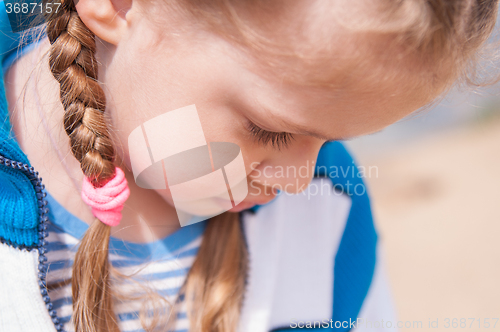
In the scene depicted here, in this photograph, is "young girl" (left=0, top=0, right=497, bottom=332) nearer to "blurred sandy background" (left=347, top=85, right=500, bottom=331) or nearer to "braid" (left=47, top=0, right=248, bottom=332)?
"braid" (left=47, top=0, right=248, bottom=332)

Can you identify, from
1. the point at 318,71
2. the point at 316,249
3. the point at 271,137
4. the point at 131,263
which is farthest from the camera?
the point at 316,249

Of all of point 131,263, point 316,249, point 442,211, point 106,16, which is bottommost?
point 131,263

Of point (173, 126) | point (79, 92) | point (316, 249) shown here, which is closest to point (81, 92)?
point (79, 92)

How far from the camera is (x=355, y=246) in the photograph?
2.44 ft

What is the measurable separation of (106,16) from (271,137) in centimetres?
25

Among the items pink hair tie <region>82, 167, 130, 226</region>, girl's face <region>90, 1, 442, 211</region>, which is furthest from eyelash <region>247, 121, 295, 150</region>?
pink hair tie <region>82, 167, 130, 226</region>

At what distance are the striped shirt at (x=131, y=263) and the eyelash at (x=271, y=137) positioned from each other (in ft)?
0.80

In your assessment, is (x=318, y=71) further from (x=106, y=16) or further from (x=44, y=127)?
(x=44, y=127)

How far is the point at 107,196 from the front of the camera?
0.49 metres

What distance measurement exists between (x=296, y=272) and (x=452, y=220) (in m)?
1.33

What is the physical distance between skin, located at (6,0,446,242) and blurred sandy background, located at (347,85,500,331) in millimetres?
247

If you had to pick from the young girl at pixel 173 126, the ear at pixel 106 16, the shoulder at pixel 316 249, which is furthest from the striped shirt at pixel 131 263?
the ear at pixel 106 16

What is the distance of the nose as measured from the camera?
54cm

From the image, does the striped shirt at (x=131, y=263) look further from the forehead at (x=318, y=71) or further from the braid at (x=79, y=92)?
the forehead at (x=318, y=71)
